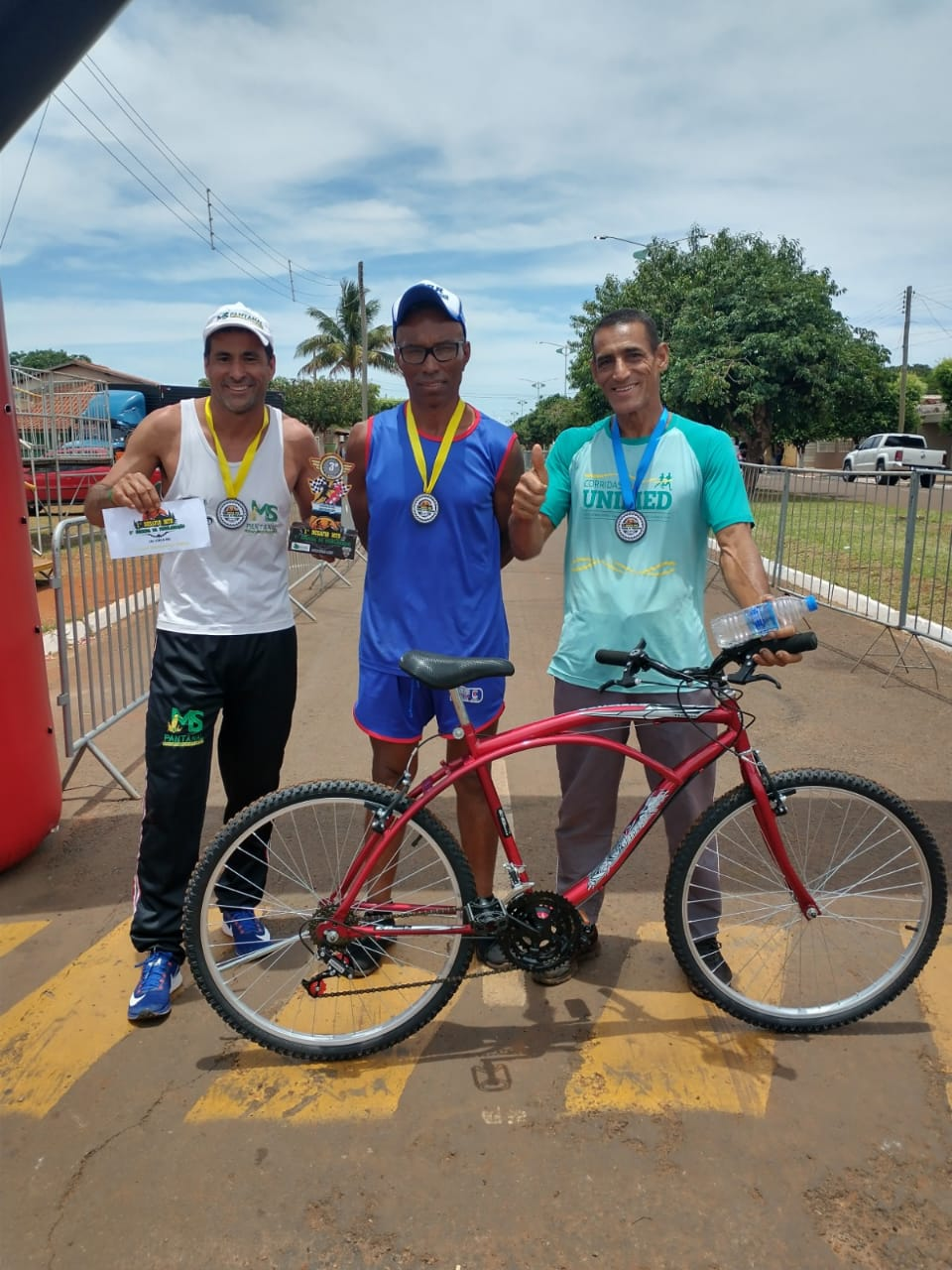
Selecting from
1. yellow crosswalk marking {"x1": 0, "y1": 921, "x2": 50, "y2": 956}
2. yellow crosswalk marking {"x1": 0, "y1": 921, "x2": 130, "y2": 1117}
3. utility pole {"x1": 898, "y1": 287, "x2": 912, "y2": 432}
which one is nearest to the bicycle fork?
yellow crosswalk marking {"x1": 0, "y1": 921, "x2": 130, "y2": 1117}

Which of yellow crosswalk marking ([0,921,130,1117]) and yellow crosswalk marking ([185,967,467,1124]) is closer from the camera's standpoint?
yellow crosswalk marking ([185,967,467,1124])

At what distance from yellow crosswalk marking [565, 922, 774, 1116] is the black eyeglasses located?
84.6 inches

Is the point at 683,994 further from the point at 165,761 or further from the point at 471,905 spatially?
the point at 165,761

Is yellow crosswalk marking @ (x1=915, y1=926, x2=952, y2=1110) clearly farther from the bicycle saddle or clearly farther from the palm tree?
the palm tree

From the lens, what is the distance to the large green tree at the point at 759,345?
86.1 feet

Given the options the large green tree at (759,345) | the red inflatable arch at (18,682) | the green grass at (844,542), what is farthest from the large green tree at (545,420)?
the red inflatable arch at (18,682)

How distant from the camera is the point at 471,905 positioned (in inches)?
108

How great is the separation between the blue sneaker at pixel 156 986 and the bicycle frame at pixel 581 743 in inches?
29.3

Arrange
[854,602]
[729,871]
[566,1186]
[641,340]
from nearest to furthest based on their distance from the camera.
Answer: [566,1186] → [641,340] → [729,871] → [854,602]

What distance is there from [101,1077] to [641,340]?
276 cm

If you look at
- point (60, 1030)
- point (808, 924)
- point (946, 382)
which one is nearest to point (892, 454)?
point (946, 382)

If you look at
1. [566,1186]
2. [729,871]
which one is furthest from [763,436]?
[566,1186]

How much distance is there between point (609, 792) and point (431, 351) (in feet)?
5.10

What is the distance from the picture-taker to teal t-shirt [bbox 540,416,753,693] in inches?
116
